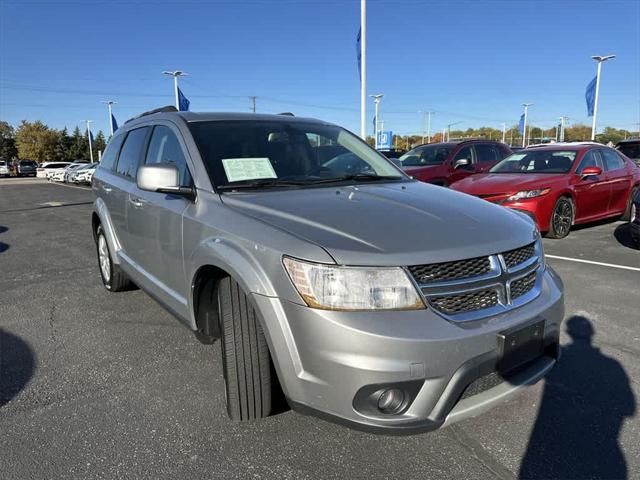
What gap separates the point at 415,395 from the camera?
1.99 m

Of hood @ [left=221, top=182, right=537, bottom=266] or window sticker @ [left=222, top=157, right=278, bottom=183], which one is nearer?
hood @ [left=221, top=182, right=537, bottom=266]

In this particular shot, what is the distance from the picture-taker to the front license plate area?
212cm

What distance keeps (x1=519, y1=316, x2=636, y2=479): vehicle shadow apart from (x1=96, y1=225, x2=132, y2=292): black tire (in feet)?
12.1

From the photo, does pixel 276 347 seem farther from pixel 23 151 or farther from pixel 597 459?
pixel 23 151

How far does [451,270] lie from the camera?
210 cm

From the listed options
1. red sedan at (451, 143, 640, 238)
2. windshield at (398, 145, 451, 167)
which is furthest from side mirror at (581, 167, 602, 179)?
windshield at (398, 145, 451, 167)

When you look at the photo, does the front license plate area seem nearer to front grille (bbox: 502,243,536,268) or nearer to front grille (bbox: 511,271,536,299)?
front grille (bbox: 511,271,536,299)

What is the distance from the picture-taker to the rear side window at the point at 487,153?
11.9 metres

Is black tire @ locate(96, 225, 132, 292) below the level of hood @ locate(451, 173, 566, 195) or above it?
below

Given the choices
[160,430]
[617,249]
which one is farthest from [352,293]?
[617,249]

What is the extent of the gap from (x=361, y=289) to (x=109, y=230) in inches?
130

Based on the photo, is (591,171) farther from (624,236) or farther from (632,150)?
(632,150)

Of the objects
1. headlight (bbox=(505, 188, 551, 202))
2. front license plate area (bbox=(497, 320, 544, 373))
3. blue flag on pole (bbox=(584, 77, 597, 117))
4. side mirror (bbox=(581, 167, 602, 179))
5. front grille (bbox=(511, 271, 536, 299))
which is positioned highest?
blue flag on pole (bbox=(584, 77, 597, 117))

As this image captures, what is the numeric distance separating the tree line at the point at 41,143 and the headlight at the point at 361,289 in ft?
271
